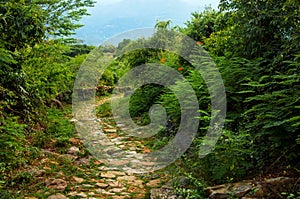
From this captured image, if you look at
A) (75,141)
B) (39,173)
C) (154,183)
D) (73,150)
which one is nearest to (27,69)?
(75,141)

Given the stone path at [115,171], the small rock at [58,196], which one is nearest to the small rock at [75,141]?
the stone path at [115,171]

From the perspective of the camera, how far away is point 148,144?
626 cm

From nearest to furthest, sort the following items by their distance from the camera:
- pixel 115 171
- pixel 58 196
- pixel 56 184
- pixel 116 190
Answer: pixel 58 196 < pixel 56 184 < pixel 116 190 < pixel 115 171

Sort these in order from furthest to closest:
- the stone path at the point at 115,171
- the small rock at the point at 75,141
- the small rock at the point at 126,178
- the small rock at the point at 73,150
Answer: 1. the small rock at the point at 75,141
2. the small rock at the point at 73,150
3. the small rock at the point at 126,178
4. the stone path at the point at 115,171

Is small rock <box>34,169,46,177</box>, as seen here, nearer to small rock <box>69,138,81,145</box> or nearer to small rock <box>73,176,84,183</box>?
small rock <box>73,176,84,183</box>

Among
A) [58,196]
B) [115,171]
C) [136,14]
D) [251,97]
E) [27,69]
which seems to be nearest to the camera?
[58,196]

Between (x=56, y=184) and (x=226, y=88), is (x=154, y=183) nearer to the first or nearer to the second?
(x=56, y=184)

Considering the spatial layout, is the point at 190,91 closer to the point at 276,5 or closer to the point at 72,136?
the point at 276,5

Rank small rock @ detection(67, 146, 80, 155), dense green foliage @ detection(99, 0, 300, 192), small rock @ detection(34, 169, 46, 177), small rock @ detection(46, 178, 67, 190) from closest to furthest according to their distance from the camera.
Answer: dense green foliage @ detection(99, 0, 300, 192) < small rock @ detection(46, 178, 67, 190) < small rock @ detection(34, 169, 46, 177) < small rock @ detection(67, 146, 80, 155)

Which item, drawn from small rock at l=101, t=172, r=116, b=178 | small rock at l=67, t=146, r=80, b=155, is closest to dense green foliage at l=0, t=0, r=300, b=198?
small rock at l=67, t=146, r=80, b=155

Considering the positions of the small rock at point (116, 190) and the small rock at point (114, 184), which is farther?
the small rock at point (114, 184)

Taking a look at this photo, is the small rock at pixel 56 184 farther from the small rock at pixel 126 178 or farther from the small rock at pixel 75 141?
the small rock at pixel 75 141

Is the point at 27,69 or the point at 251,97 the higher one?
the point at 27,69

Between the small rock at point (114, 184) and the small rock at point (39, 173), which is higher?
the small rock at point (39, 173)
